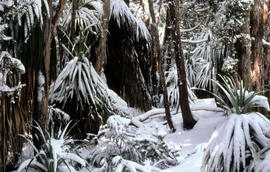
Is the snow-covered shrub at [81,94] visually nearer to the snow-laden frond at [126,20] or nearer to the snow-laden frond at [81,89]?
the snow-laden frond at [81,89]

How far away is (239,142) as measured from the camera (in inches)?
75.1

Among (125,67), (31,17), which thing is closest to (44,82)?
(31,17)

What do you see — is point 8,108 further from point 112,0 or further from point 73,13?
point 112,0

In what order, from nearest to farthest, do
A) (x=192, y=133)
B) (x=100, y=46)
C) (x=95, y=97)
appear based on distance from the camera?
(x=95, y=97), (x=100, y=46), (x=192, y=133)

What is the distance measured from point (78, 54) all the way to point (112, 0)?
158 centimetres

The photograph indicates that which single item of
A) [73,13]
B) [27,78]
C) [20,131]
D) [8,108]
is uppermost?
[73,13]

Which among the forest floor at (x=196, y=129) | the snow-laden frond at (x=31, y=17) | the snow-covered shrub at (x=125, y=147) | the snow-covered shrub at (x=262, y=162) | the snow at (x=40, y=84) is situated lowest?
the forest floor at (x=196, y=129)

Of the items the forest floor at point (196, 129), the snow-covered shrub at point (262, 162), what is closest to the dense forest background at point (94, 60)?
the forest floor at point (196, 129)

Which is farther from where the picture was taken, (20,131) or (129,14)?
(129,14)

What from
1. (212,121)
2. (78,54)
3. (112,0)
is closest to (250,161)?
(78,54)

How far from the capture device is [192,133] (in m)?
4.76

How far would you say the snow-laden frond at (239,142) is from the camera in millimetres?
1890

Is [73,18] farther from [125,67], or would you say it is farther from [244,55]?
[244,55]

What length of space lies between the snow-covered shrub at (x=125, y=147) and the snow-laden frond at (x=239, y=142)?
83 centimetres
